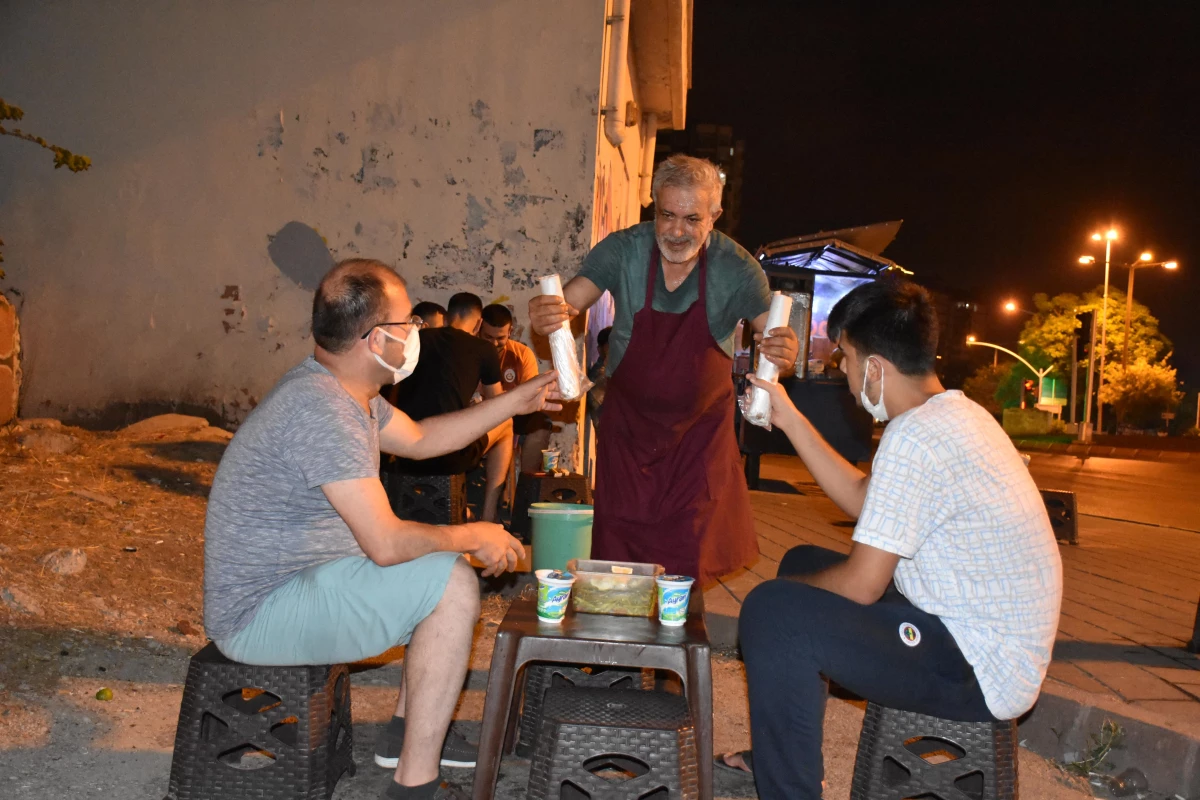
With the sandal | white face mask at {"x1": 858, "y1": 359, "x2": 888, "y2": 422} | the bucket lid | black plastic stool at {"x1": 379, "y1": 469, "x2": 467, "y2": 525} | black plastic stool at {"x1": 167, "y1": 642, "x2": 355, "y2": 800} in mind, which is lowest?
the sandal

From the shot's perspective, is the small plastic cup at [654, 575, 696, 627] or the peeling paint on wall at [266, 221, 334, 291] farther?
the peeling paint on wall at [266, 221, 334, 291]

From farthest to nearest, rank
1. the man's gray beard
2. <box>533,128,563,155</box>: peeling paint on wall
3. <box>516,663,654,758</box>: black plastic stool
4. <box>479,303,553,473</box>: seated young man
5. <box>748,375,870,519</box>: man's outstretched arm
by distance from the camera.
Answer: <box>533,128,563,155</box>: peeling paint on wall → <box>479,303,553,473</box>: seated young man → the man's gray beard → <box>516,663,654,758</box>: black plastic stool → <box>748,375,870,519</box>: man's outstretched arm

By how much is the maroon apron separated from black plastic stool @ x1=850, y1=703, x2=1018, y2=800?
3.73 feet

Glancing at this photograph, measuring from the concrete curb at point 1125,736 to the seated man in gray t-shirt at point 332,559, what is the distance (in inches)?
99.1

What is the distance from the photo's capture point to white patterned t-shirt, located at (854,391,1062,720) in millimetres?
2660

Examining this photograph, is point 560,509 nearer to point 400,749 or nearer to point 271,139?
point 400,749

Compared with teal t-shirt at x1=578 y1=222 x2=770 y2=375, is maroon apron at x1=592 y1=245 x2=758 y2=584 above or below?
below

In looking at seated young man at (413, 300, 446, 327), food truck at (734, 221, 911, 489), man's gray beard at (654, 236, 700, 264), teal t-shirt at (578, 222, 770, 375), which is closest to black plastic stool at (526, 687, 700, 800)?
teal t-shirt at (578, 222, 770, 375)

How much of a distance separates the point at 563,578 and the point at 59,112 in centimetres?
846

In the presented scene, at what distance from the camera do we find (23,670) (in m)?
3.91

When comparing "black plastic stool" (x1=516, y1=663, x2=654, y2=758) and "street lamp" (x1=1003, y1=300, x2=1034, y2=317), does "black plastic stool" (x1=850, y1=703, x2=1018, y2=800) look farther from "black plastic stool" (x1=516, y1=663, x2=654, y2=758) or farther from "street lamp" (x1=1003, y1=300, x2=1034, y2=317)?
"street lamp" (x1=1003, y1=300, x2=1034, y2=317)

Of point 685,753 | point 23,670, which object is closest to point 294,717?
point 685,753

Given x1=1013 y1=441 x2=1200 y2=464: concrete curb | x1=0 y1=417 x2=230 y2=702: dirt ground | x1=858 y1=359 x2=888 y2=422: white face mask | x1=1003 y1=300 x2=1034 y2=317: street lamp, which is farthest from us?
x1=1003 y1=300 x2=1034 y2=317: street lamp

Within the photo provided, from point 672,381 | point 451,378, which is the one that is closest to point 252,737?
point 672,381
